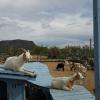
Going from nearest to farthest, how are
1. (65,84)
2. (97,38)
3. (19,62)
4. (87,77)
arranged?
(97,38) → (19,62) → (65,84) → (87,77)

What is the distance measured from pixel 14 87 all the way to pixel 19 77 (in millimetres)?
463

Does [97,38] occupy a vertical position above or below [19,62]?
above

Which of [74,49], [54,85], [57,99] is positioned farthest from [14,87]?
[74,49]

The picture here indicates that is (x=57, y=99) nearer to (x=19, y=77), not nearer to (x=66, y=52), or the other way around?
(x=19, y=77)

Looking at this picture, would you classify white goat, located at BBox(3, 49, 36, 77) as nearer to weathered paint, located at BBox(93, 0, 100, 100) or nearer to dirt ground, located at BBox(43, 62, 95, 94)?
dirt ground, located at BBox(43, 62, 95, 94)

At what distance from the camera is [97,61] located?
162cm

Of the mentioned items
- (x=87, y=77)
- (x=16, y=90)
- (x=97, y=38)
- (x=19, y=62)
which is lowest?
(x=87, y=77)

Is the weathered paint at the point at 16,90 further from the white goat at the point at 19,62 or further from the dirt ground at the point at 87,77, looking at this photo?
the dirt ground at the point at 87,77

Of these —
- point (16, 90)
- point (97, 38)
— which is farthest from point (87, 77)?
point (97, 38)

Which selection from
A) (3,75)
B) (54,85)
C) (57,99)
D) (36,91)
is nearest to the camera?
(57,99)

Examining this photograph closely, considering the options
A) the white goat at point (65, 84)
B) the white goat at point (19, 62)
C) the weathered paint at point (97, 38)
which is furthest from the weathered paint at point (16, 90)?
the weathered paint at point (97, 38)

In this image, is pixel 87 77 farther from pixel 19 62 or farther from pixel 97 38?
pixel 97 38

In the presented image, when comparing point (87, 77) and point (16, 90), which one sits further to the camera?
point (87, 77)

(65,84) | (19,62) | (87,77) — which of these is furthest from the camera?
(87,77)
